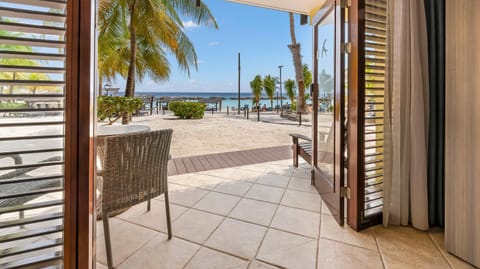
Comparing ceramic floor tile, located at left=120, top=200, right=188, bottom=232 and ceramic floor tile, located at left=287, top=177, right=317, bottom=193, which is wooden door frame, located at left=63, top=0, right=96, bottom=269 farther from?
ceramic floor tile, located at left=287, top=177, right=317, bottom=193

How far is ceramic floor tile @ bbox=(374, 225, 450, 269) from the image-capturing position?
140 centimetres

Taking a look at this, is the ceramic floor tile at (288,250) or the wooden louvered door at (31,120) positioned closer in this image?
the wooden louvered door at (31,120)

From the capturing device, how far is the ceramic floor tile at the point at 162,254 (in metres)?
1.40

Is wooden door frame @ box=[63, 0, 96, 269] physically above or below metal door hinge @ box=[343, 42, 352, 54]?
below

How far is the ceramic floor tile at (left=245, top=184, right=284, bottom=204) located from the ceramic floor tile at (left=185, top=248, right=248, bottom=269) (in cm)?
93

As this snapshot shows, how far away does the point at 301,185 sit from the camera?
276 centimetres

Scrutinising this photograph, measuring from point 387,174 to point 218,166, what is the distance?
2319 millimetres

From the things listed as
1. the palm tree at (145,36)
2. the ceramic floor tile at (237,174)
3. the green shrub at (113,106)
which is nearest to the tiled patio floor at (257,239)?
the ceramic floor tile at (237,174)

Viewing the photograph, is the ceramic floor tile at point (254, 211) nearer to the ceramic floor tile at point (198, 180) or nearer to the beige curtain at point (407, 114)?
the ceramic floor tile at point (198, 180)

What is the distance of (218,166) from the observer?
3.57 m

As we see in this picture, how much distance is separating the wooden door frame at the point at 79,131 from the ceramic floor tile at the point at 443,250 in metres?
1.99

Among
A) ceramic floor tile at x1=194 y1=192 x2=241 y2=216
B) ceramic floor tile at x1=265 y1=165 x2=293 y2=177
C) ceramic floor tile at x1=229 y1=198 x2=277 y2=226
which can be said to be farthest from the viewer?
ceramic floor tile at x1=265 y1=165 x2=293 y2=177

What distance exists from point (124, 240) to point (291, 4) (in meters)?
3.15

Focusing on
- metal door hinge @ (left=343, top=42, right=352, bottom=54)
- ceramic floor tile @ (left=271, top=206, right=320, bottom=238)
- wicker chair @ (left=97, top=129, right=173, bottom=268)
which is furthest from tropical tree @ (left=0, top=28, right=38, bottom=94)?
metal door hinge @ (left=343, top=42, right=352, bottom=54)
